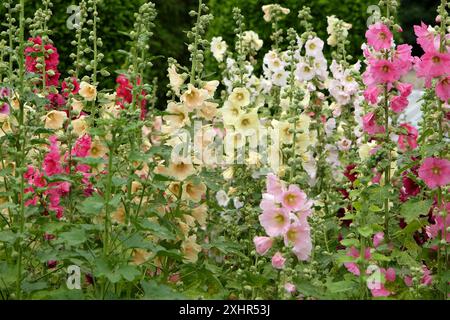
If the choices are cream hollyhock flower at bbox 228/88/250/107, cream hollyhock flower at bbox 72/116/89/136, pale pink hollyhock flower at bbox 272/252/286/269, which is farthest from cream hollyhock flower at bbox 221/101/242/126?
pale pink hollyhock flower at bbox 272/252/286/269

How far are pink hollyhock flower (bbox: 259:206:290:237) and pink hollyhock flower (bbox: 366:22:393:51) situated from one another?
794 millimetres

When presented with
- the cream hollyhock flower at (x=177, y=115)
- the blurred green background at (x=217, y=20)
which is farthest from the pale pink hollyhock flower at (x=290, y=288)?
the blurred green background at (x=217, y=20)

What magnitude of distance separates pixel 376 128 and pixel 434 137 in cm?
24

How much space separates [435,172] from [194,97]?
0.83 m

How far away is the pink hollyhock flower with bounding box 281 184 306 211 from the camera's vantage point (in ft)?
8.94

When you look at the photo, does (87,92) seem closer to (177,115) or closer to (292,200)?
(177,115)

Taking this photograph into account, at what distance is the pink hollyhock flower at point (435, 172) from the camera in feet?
10.4

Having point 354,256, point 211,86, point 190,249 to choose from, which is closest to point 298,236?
point 354,256

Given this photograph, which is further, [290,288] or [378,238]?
[378,238]

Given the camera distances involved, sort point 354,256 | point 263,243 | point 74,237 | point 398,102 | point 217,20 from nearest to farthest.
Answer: point 74,237 < point 263,243 < point 354,256 < point 398,102 < point 217,20

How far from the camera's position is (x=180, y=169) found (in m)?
3.10

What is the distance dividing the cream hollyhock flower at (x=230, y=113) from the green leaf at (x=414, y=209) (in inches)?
30.4
